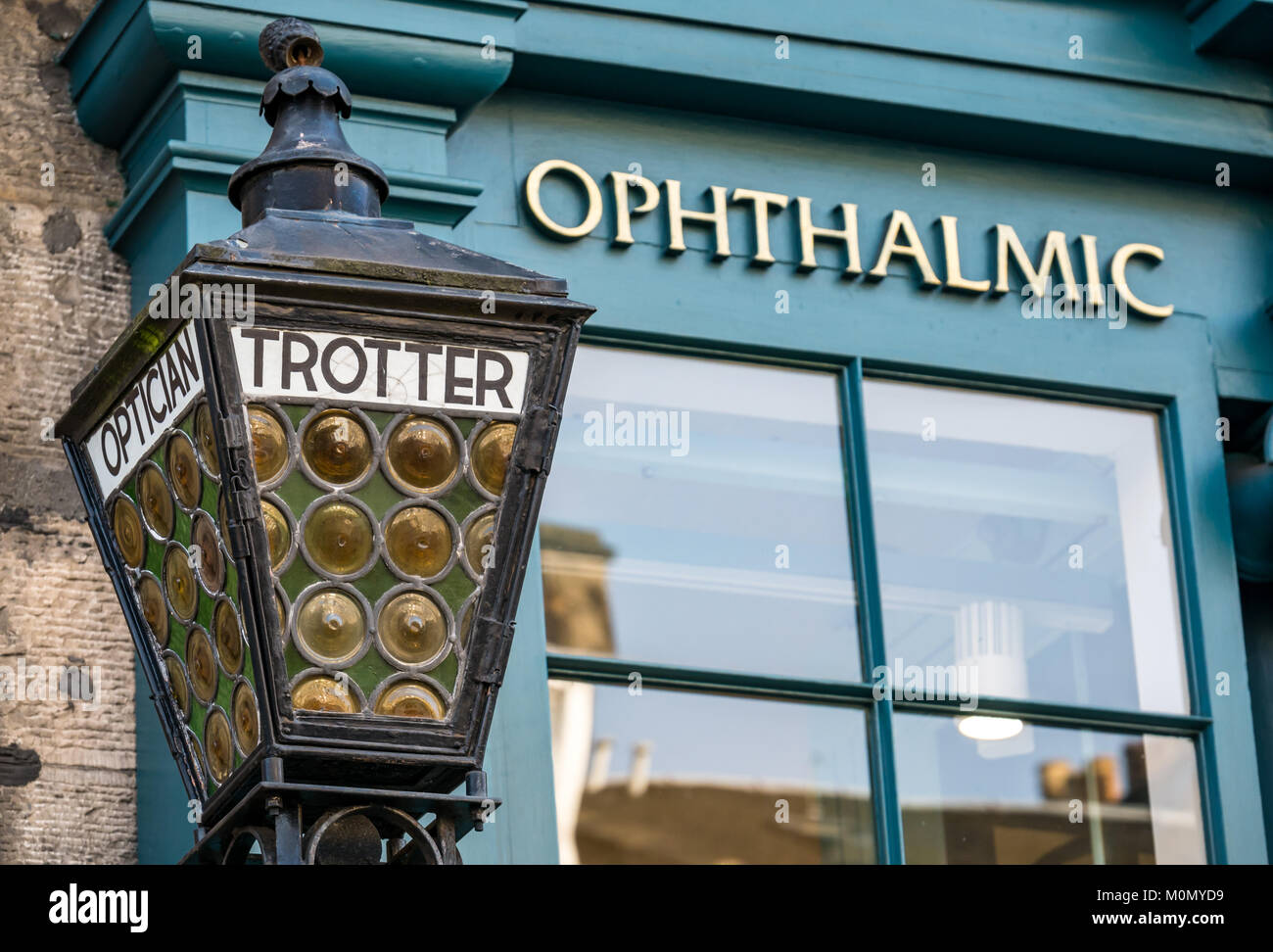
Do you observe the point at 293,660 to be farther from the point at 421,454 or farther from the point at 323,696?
the point at 421,454

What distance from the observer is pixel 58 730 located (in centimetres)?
663

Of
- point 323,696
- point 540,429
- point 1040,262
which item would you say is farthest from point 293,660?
point 1040,262

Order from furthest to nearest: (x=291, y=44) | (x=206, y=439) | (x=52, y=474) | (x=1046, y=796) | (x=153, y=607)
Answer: (x=1046, y=796) < (x=52, y=474) < (x=291, y=44) < (x=153, y=607) < (x=206, y=439)

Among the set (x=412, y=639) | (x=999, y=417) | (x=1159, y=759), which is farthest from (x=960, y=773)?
(x=412, y=639)

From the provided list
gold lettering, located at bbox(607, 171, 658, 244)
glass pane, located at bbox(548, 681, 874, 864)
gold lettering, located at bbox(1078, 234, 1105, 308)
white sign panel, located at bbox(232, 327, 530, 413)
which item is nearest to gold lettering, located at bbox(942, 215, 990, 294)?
gold lettering, located at bbox(1078, 234, 1105, 308)

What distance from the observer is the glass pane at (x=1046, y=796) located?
7332 mm

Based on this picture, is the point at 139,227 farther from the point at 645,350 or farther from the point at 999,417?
the point at 999,417

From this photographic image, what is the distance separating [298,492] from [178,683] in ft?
1.76

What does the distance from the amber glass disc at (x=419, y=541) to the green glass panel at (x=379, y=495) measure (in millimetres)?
23

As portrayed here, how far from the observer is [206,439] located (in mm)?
4180

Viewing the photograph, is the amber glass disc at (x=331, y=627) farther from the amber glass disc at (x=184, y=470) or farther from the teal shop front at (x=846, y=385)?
the teal shop front at (x=846, y=385)

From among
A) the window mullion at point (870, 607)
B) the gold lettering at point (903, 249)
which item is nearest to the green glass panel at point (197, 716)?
the window mullion at point (870, 607)

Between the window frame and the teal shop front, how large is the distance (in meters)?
0.01
